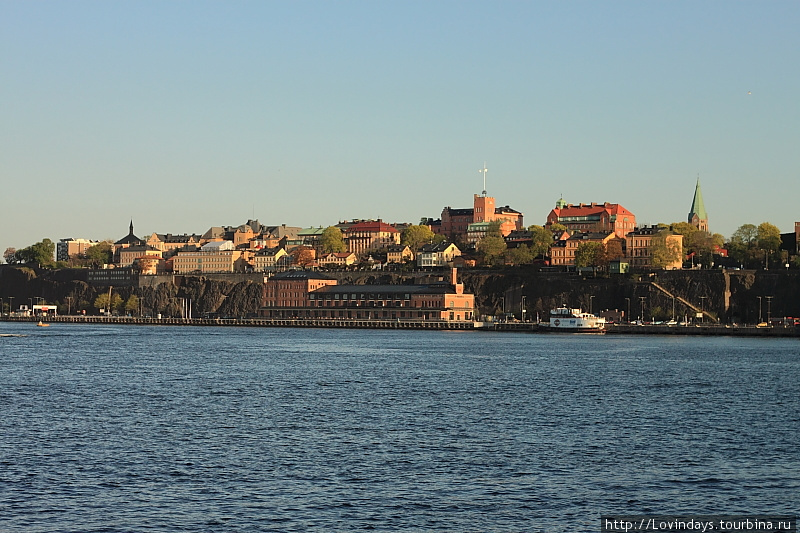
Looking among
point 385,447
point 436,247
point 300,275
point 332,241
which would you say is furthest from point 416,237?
point 385,447

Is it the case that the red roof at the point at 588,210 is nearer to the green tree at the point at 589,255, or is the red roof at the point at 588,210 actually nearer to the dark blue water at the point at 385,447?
the green tree at the point at 589,255

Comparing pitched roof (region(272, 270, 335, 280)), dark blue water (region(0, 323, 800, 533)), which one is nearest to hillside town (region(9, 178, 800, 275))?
pitched roof (region(272, 270, 335, 280))

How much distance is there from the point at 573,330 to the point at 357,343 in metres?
32.2

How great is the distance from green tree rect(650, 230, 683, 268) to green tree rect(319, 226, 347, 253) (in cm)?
6237

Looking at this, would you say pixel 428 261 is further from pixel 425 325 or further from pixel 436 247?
pixel 425 325

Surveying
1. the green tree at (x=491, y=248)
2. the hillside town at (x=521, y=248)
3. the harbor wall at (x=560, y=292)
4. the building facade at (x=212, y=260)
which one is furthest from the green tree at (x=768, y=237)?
the building facade at (x=212, y=260)

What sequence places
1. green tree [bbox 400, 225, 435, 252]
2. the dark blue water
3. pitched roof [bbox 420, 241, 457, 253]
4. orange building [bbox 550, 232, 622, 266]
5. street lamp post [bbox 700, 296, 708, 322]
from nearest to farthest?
the dark blue water < street lamp post [bbox 700, 296, 708, 322] < orange building [bbox 550, 232, 622, 266] < pitched roof [bbox 420, 241, 457, 253] < green tree [bbox 400, 225, 435, 252]

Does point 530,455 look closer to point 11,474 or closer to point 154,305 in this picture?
point 11,474

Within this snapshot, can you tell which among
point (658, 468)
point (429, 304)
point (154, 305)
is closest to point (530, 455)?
point (658, 468)

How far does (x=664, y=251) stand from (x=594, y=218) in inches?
1526

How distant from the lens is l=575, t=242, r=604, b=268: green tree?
149 meters

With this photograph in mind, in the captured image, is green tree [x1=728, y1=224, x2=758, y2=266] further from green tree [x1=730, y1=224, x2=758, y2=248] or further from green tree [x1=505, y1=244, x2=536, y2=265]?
green tree [x1=505, y1=244, x2=536, y2=265]

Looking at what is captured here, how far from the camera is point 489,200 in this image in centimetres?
19338

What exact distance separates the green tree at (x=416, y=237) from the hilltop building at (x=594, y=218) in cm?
1969
